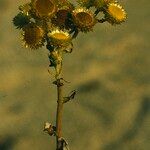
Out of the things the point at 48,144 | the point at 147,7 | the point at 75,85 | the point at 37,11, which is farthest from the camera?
the point at 147,7

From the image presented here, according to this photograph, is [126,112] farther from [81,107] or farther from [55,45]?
[55,45]

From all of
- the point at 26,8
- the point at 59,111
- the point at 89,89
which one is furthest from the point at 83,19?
the point at 89,89

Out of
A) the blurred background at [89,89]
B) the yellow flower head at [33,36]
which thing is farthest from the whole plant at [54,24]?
the blurred background at [89,89]

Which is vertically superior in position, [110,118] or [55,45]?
[55,45]

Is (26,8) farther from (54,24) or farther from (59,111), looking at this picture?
(59,111)

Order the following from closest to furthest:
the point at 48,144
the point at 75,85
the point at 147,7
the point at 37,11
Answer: the point at 37,11, the point at 48,144, the point at 75,85, the point at 147,7

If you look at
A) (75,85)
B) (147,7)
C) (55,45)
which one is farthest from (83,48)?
(55,45)

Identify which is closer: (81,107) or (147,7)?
(81,107)
